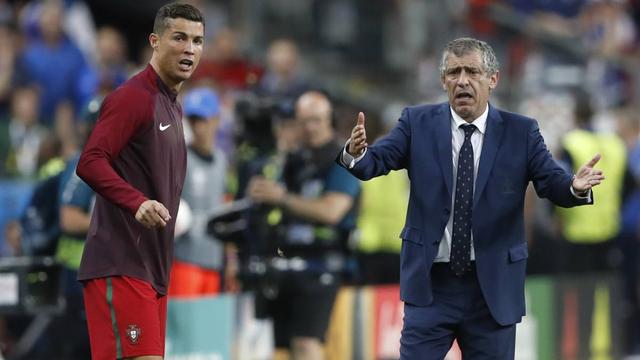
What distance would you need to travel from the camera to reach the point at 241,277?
1141cm

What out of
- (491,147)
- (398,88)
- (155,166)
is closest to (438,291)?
(491,147)

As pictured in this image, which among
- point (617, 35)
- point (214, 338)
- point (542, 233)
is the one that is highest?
point (617, 35)

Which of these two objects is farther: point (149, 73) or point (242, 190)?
point (242, 190)

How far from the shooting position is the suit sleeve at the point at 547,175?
297 inches

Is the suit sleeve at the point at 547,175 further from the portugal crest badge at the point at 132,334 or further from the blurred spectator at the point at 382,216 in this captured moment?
the blurred spectator at the point at 382,216

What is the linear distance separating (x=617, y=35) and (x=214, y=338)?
1019 cm

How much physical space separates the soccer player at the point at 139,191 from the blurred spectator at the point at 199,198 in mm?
3646

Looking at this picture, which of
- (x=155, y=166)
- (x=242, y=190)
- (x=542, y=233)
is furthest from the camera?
(x=542, y=233)

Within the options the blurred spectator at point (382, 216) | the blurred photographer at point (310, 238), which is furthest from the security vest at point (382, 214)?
the blurred photographer at point (310, 238)

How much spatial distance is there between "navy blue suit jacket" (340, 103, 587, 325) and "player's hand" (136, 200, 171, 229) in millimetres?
1177

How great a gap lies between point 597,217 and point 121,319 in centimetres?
905

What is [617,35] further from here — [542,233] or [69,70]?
[69,70]

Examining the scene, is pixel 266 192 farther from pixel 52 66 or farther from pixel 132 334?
pixel 52 66

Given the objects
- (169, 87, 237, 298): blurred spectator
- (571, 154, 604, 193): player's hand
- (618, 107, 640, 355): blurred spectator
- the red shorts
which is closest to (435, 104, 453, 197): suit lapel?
(571, 154, 604, 193): player's hand
